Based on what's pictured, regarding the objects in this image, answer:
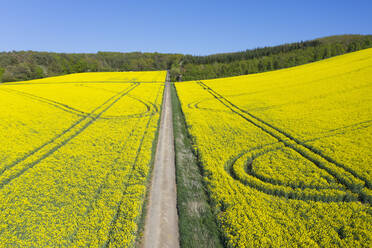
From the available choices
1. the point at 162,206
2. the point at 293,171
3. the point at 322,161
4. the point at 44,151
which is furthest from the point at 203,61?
the point at 162,206

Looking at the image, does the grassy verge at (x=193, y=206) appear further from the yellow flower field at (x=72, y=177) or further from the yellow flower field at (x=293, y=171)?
the yellow flower field at (x=72, y=177)

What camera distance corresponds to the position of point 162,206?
16.1 meters

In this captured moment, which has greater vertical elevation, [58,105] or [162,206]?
[58,105]

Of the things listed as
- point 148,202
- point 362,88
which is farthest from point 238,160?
point 362,88

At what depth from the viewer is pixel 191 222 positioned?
14328mm

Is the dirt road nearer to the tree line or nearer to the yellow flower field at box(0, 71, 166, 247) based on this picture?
the yellow flower field at box(0, 71, 166, 247)

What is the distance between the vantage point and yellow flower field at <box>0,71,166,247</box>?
536 inches

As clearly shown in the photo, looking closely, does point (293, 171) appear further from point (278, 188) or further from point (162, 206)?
point (162, 206)

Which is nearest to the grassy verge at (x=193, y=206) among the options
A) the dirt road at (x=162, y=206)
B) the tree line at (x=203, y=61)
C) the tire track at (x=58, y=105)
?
the dirt road at (x=162, y=206)

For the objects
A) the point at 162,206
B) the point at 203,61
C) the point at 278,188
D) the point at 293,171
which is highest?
the point at 203,61

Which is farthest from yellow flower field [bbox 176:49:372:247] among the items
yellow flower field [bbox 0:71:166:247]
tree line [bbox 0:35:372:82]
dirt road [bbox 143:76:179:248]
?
tree line [bbox 0:35:372:82]

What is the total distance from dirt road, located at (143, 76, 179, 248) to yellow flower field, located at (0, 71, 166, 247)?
46.6 inches

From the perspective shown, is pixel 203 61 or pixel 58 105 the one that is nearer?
pixel 58 105

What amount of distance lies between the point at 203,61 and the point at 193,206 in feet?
571
